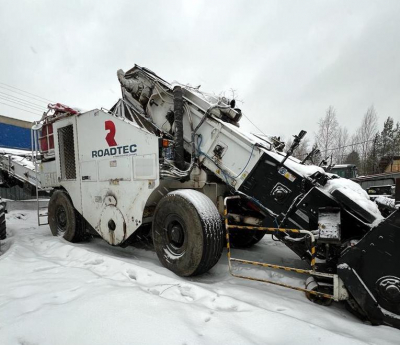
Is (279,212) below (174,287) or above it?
above

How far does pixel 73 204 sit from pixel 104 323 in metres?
3.69

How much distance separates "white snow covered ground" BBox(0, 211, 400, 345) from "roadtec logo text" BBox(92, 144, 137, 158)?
1.71m

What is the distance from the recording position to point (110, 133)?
417 cm

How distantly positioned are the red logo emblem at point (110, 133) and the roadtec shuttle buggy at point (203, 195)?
0.09 ft

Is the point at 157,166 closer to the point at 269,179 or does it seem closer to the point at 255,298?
the point at 269,179

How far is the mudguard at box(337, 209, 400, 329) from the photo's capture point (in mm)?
2168

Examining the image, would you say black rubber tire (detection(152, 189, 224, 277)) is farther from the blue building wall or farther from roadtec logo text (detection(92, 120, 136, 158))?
the blue building wall

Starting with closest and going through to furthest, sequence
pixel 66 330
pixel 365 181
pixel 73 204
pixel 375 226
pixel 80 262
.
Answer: pixel 66 330
pixel 375 226
pixel 80 262
pixel 73 204
pixel 365 181

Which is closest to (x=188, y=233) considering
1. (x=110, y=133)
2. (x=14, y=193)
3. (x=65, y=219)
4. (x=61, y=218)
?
(x=110, y=133)

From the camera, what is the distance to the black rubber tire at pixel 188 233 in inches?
120

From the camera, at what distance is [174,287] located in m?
2.74

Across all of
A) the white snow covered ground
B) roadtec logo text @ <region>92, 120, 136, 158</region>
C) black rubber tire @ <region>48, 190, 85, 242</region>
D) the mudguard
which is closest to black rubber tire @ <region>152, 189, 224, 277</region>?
the white snow covered ground

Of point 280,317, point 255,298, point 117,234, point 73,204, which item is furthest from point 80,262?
point 280,317

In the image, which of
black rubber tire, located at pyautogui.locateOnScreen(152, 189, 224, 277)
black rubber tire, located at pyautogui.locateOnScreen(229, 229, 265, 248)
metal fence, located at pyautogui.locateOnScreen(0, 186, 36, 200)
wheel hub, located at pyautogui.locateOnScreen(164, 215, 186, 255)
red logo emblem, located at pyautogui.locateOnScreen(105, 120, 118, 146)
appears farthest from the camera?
metal fence, located at pyautogui.locateOnScreen(0, 186, 36, 200)
